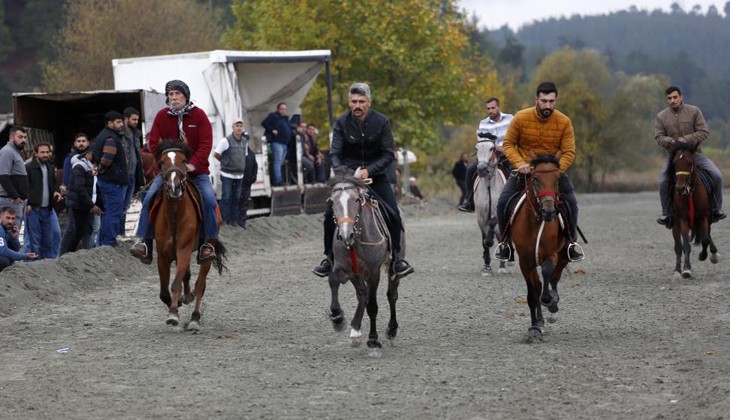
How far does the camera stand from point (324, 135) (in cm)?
4044

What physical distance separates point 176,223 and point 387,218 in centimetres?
240

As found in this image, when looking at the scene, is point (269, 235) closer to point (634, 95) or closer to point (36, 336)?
point (36, 336)

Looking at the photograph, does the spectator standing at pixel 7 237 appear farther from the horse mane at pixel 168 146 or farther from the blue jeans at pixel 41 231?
the horse mane at pixel 168 146

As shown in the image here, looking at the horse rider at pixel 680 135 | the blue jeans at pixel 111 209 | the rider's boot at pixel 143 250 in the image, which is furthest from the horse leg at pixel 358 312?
the blue jeans at pixel 111 209

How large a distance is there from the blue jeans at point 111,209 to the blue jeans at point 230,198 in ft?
15.7

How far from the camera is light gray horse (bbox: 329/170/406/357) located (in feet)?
31.3

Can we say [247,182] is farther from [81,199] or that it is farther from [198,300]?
[198,300]

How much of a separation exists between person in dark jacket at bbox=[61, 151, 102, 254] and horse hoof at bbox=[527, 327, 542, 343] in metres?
8.99

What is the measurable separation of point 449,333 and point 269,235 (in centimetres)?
1320

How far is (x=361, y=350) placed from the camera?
390 inches

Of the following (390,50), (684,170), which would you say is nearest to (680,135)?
(684,170)

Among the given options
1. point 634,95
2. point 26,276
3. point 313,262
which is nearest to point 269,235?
point 313,262

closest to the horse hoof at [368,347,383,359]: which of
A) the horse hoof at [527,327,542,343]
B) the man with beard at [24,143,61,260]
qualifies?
the horse hoof at [527,327,542,343]

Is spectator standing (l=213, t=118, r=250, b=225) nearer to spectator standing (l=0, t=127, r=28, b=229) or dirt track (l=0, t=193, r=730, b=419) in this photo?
dirt track (l=0, t=193, r=730, b=419)
